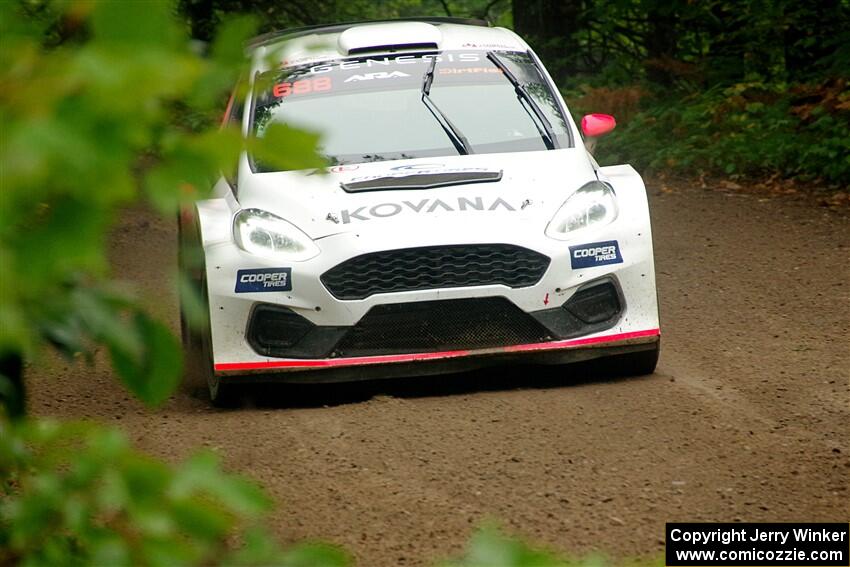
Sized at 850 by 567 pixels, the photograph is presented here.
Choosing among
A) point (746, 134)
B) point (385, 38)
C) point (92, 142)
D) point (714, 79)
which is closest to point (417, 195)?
point (385, 38)

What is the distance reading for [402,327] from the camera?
20.0 ft

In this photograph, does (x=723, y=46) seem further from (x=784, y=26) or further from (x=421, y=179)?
(x=421, y=179)

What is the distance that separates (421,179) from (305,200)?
1.95ft

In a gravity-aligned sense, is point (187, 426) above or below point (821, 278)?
above

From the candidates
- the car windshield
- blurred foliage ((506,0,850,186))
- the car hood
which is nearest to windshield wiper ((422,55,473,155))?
the car windshield

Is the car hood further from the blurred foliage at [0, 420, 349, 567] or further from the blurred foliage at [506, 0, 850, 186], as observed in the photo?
the blurred foliage at [506, 0, 850, 186]

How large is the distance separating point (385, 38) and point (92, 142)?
22.5ft

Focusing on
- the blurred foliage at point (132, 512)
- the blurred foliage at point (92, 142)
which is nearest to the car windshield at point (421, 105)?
the blurred foliage at point (132, 512)

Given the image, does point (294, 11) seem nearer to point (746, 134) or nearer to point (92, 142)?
point (746, 134)

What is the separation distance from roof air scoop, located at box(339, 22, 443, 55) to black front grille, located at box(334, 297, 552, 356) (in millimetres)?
2222

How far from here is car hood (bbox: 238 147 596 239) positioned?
6.09 m

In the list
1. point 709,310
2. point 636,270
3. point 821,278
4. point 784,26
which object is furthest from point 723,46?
point 636,270

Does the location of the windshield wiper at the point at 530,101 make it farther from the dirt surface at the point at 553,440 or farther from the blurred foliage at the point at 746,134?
the blurred foliage at the point at 746,134

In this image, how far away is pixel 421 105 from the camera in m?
7.30
